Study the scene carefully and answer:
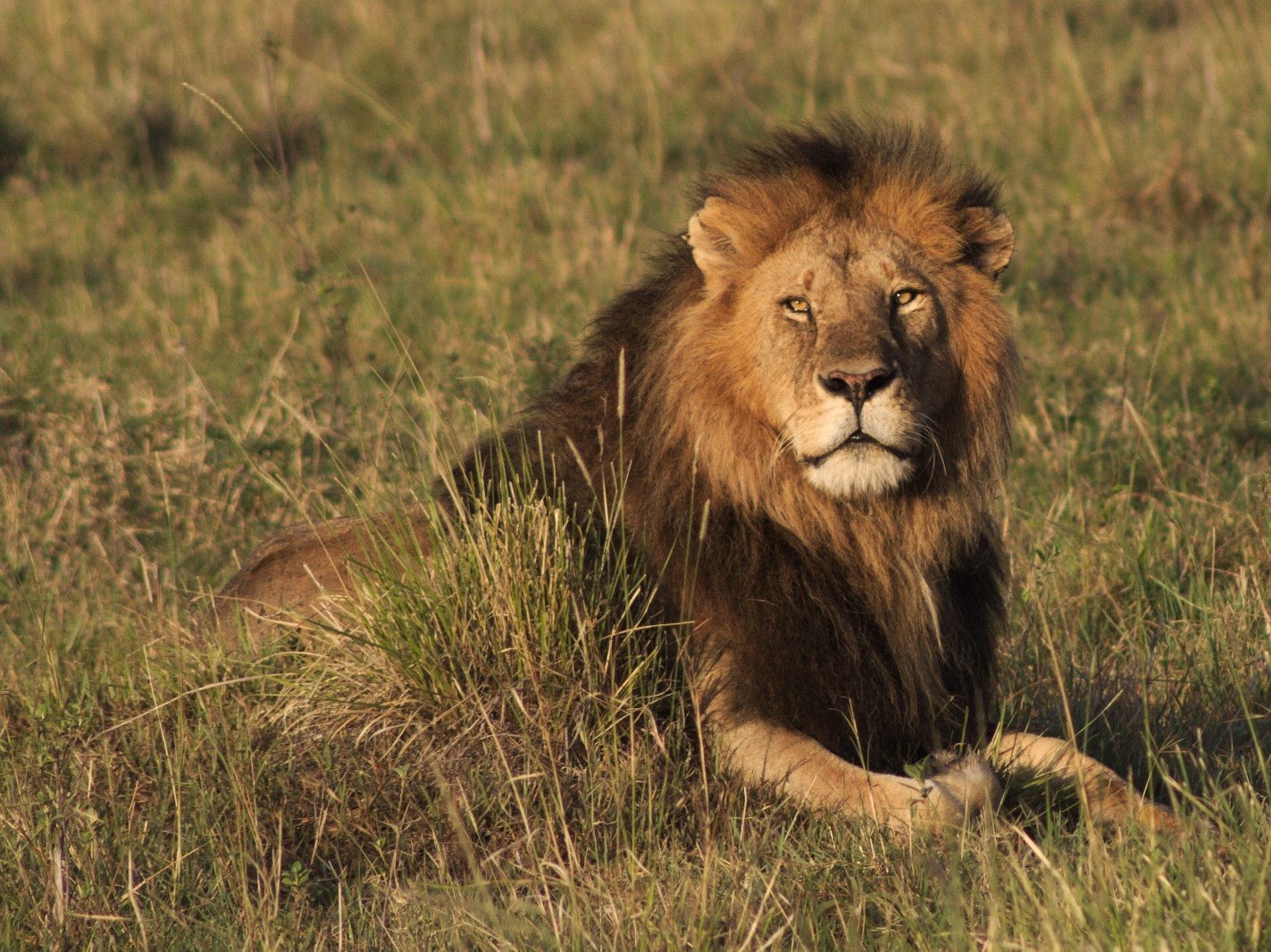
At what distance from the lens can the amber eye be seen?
12.3 ft

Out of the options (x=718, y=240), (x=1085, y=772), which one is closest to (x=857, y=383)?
(x=718, y=240)

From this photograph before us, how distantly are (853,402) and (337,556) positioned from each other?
5.26 feet

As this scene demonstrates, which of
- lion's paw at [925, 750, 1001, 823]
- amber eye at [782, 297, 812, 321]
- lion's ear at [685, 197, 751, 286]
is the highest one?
lion's ear at [685, 197, 751, 286]

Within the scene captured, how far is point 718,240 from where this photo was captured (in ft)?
12.7

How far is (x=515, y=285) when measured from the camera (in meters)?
7.76

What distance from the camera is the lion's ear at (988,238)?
3.91 metres

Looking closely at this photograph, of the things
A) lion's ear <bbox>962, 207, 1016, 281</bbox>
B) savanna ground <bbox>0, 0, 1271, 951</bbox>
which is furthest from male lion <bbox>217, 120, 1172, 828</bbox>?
savanna ground <bbox>0, 0, 1271, 951</bbox>

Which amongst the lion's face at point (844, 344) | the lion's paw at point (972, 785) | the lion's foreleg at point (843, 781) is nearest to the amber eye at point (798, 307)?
the lion's face at point (844, 344)

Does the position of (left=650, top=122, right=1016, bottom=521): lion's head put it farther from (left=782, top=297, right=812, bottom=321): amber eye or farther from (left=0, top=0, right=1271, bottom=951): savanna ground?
(left=0, top=0, right=1271, bottom=951): savanna ground

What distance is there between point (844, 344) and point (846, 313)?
0.14 meters

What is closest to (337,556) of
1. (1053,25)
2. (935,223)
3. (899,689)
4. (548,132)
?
(899,689)

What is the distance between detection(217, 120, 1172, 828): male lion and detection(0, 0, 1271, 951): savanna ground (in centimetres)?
17

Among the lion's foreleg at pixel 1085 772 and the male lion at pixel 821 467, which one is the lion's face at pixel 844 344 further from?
the lion's foreleg at pixel 1085 772

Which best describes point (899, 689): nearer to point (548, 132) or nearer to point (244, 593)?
point (244, 593)
